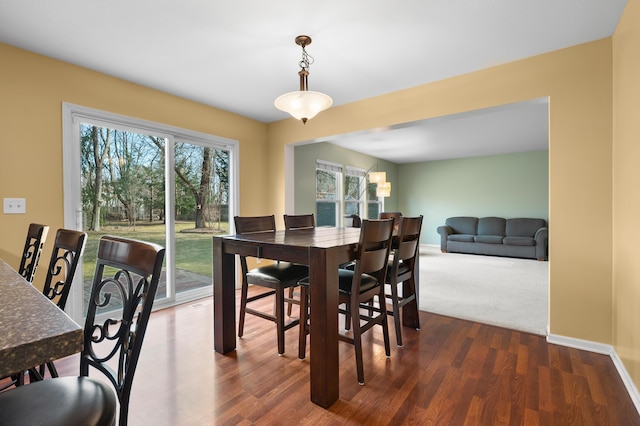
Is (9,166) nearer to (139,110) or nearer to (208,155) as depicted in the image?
(139,110)

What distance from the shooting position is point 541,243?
5.88 metres

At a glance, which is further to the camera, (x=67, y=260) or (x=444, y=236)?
(x=444, y=236)

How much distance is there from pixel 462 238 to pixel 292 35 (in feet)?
19.8

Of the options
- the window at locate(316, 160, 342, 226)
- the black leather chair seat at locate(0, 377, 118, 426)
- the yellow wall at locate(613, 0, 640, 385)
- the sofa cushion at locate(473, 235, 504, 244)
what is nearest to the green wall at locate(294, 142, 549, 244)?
the window at locate(316, 160, 342, 226)

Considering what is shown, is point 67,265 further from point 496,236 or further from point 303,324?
point 496,236

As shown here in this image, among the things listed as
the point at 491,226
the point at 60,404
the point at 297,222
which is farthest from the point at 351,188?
the point at 60,404

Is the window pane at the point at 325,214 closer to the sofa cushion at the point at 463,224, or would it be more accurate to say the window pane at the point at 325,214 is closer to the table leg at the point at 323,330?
the sofa cushion at the point at 463,224

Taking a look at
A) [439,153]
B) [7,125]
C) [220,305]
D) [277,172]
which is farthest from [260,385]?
[439,153]

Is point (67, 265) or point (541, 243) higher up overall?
point (67, 265)

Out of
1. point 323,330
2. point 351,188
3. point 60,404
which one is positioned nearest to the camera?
point 60,404

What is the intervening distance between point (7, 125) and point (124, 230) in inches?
46.5

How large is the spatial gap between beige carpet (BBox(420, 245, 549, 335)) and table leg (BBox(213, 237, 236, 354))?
197 centimetres

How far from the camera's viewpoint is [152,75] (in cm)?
281

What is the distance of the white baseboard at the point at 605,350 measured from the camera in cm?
170
